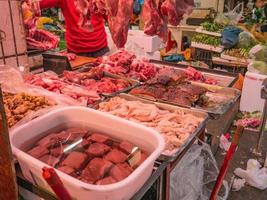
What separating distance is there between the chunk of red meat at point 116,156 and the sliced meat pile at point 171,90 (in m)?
1.18

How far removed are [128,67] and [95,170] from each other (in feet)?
7.61

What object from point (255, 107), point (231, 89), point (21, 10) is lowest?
point (255, 107)

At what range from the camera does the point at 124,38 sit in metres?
2.79

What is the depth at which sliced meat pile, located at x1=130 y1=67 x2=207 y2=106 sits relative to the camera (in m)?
2.62

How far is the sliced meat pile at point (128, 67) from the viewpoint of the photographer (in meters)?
3.35

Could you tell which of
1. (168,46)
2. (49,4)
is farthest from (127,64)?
(168,46)

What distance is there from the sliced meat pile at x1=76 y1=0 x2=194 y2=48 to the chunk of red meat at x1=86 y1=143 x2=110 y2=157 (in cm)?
151

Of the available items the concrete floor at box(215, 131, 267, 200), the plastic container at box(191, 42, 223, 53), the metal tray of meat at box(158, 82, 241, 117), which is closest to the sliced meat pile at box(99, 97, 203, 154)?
the metal tray of meat at box(158, 82, 241, 117)

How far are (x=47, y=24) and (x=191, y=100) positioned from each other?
608cm

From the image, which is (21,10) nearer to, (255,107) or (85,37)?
(85,37)

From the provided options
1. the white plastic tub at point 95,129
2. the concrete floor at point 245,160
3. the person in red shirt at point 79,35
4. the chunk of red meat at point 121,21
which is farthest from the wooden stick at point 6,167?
the person in red shirt at point 79,35

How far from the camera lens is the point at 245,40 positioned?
5.98 metres

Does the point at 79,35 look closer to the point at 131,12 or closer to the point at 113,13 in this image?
the point at 113,13

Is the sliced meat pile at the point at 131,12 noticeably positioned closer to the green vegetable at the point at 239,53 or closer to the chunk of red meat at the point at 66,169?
the chunk of red meat at the point at 66,169
